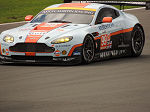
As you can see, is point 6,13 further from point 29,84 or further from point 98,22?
point 29,84

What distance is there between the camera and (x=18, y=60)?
38.7 ft

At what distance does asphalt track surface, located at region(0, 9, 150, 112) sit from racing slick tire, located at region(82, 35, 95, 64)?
15cm

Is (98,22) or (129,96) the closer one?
(129,96)

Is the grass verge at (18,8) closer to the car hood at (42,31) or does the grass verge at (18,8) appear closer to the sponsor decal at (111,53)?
the sponsor decal at (111,53)

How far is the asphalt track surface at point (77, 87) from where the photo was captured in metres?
7.11

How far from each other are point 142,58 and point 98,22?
152 cm

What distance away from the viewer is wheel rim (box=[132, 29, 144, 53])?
13.9m

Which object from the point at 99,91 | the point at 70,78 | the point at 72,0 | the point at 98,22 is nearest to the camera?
the point at 99,91

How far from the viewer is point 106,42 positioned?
12.8 metres

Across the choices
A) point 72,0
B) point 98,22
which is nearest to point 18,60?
point 98,22

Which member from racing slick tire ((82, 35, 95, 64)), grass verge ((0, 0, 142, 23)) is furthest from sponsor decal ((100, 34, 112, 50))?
grass verge ((0, 0, 142, 23))

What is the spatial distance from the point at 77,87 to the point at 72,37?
299 cm

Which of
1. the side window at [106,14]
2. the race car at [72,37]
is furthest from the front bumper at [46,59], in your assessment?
the side window at [106,14]

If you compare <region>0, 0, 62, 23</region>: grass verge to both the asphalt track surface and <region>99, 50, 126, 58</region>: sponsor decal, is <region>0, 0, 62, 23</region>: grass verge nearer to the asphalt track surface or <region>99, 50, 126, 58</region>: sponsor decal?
<region>99, 50, 126, 58</region>: sponsor decal
